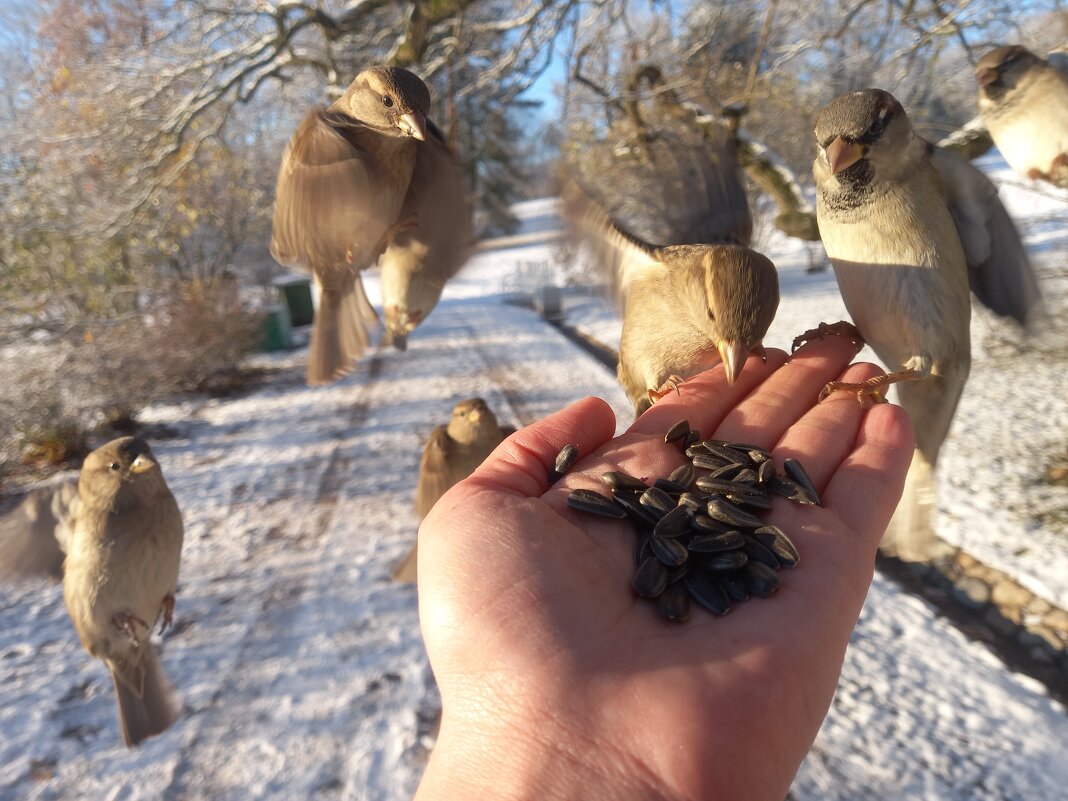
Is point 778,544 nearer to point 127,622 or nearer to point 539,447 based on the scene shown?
point 539,447

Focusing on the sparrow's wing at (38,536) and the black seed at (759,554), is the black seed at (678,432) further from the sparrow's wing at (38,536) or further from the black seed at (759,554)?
the sparrow's wing at (38,536)

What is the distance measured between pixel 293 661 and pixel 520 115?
1765 centimetres

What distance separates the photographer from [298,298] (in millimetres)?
16547

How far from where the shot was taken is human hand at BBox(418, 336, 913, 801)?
1507 millimetres

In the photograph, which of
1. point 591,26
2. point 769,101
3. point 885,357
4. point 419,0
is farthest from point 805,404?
point 769,101

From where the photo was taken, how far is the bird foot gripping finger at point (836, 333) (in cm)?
286

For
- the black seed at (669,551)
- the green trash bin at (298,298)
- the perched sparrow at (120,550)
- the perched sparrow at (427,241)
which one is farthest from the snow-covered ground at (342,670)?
the green trash bin at (298,298)

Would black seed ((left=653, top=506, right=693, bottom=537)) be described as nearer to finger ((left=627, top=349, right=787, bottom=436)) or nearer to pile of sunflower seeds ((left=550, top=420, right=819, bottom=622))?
pile of sunflower seeds ((left=550, top=420, right=819, bottom=622))

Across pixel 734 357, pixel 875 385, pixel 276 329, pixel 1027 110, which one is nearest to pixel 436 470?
pixel 734 357

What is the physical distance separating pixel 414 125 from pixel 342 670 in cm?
380

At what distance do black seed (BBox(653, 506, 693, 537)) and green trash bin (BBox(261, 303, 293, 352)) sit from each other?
46.0ft

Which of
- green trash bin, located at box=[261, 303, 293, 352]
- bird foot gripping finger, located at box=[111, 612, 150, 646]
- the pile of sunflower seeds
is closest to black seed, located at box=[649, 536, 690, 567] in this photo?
the pile of sunflower seeds

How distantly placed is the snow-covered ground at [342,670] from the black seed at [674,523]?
1.86 metres

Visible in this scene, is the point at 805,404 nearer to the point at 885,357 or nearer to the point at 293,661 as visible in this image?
the point at 885,357
